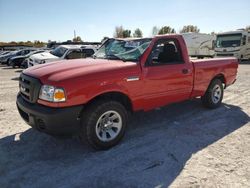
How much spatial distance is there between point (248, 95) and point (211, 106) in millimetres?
2424

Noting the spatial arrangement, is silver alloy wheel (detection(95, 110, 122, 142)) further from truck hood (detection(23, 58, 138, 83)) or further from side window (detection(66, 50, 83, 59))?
side window (detection(66, 50, 83, 59))

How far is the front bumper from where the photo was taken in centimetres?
338

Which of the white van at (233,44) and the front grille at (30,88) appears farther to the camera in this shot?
→ the white van at (233,44)

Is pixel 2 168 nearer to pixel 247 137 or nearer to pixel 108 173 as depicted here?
pixel 108 173

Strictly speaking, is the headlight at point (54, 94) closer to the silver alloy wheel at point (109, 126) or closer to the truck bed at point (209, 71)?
the silver alloy wheel at point (109, 126)

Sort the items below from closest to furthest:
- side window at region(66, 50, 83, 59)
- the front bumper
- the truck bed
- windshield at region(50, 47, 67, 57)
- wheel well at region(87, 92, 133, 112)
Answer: the front bumper
wheel well at region(87, 92, 133, 112)
the truck bed
side window at region(66, 50, 83, 59)
windshield at region(50, 47, 67, 57)

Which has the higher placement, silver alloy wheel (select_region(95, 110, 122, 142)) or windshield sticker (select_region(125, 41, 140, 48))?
windshield sticker (select_region(125, 41, 140, 48))

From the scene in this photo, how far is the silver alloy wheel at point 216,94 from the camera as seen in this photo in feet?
20.4

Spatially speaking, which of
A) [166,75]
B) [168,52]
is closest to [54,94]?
[166,75]

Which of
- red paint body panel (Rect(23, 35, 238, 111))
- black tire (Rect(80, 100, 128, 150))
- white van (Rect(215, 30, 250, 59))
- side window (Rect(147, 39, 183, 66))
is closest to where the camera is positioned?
red paint body panel (Rect(23, 35, 238, 111))

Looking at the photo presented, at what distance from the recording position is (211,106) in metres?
6.18

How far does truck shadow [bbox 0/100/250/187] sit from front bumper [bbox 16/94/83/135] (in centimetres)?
50

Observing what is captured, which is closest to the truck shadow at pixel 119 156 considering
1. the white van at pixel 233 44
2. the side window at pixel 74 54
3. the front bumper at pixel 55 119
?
the front bumper at pixel 55 119

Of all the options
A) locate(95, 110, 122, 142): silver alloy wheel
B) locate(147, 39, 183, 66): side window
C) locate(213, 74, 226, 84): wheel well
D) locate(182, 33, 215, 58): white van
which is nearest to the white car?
locate(213, 74, 226, 84): wheel well
